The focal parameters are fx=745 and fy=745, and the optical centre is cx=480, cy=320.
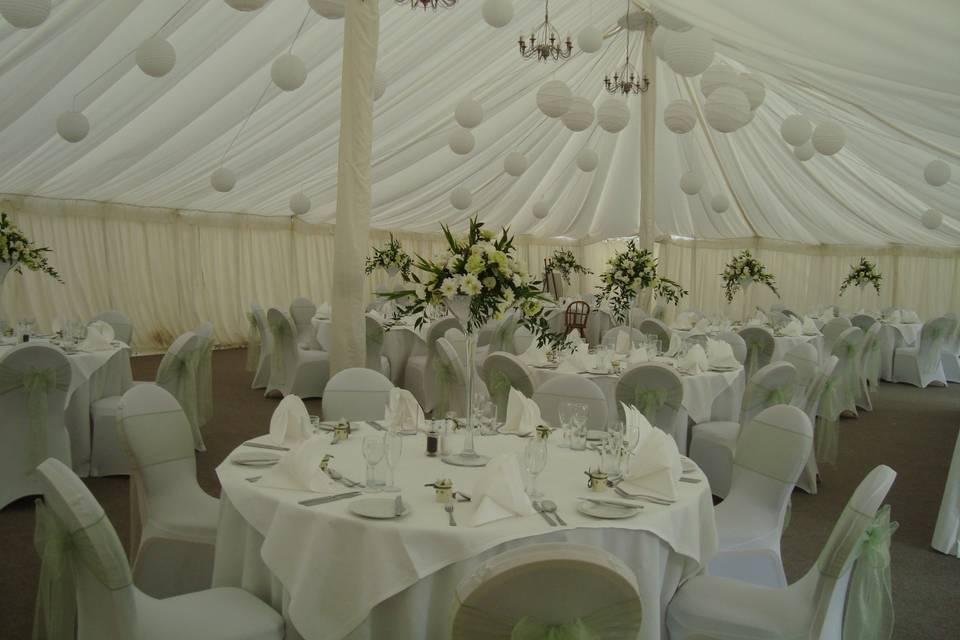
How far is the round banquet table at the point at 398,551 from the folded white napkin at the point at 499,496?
32 mm

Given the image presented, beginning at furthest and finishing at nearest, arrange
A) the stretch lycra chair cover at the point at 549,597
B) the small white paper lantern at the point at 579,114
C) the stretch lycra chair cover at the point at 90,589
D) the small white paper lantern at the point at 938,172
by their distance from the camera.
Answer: the small white paper lantern at the point at 938,172 → the small white paper lantern at the point at 579,114 → the stretch lycra chair cover at the point at 90,589 → the stretch lycra chair cover at the point at 549,597

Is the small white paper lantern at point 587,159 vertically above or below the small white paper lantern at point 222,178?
above

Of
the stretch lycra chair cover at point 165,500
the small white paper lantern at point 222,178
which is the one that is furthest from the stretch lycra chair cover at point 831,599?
the small white paper lantern at point 222,178

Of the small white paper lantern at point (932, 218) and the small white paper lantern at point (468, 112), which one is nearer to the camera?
the small white paper lantern at point (468, 112)

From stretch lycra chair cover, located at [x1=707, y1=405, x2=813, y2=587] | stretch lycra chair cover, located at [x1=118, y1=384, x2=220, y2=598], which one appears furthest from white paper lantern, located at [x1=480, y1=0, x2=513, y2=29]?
stretch lycra chair cover, located at [x1=118, y1=384, x2=220, y2=598]

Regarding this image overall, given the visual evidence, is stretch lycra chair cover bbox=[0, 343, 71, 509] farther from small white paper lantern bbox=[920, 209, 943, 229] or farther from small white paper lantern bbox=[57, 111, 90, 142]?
small white paper lantern bbox=[920, 209, 943, 229]

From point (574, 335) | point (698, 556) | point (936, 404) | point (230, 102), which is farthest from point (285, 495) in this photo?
point (936, 404)

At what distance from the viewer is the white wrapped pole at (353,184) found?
5.10m

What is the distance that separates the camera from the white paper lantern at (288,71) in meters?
5.99

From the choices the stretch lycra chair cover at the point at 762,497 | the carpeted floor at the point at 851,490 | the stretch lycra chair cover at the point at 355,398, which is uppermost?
the stretch lycra chair cover at the point at 355,398

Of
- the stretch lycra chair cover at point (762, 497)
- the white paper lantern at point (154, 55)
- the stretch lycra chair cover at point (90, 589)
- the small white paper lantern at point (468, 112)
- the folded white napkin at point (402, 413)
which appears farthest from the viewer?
the small white paper lantern at point (468, 112)

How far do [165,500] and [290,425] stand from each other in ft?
2.09

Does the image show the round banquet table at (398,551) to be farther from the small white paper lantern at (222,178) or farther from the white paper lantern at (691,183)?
the white paper lantern at (691,183)

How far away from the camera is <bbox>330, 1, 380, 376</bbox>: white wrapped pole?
510 centimetres
